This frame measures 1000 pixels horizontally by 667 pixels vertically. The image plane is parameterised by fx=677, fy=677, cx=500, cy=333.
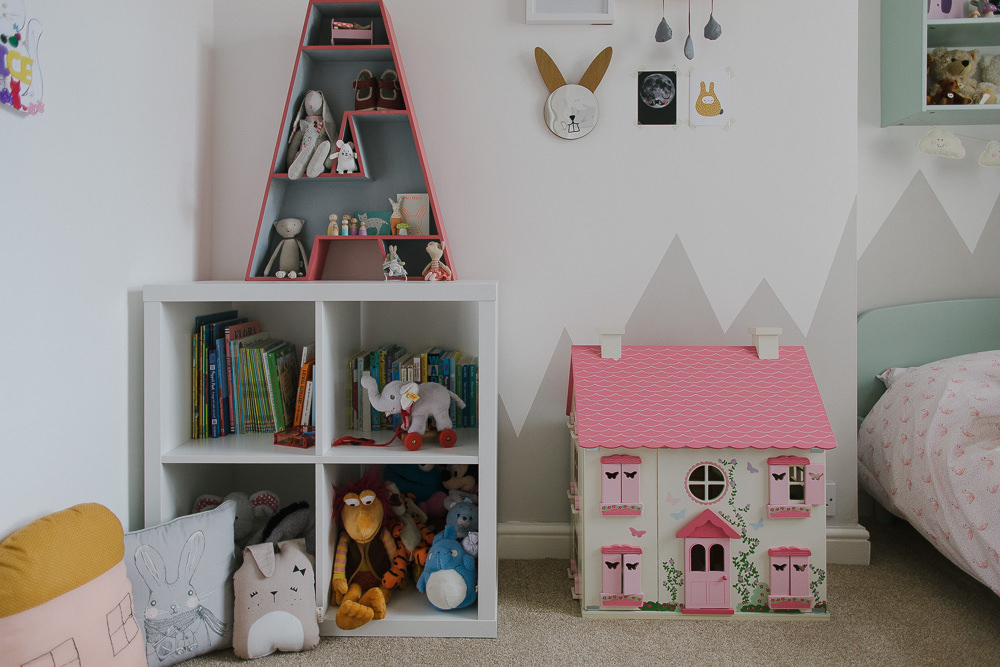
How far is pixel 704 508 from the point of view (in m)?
1.64

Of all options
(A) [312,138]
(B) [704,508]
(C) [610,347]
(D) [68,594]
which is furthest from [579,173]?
(D) [68,594]

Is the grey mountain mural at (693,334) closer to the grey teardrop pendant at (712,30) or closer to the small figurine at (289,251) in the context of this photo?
the grey teardrop pendant at (712,30)

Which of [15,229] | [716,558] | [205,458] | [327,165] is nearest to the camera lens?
[15,229]

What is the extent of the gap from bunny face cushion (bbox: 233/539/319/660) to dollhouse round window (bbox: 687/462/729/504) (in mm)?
922

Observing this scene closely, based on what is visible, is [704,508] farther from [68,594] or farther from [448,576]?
[68,594]

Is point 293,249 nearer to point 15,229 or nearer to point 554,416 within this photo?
point 15,229

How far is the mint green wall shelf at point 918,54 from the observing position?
1.98 metres

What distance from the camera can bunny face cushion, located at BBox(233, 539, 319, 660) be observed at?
1490 millimetres

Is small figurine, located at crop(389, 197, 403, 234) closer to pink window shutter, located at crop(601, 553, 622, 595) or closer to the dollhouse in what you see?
the dollhouse

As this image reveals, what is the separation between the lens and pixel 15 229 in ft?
3.92

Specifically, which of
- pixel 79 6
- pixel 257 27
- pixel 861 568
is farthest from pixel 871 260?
pixel 79 6

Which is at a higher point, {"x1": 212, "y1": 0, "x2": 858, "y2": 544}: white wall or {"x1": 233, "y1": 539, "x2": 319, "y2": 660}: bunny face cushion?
{"x1": 212, "y1": 0, "x2": 858, "y2": 544}: white wall

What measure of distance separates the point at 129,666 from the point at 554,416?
Answer: 1.22 m

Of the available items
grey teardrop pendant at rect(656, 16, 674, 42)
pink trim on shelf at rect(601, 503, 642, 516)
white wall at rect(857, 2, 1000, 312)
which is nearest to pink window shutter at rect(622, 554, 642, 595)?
pink trim on shelf at rect(601, 503, 642, 516)
